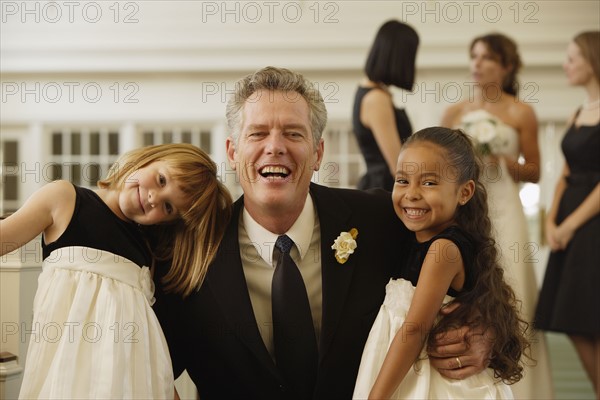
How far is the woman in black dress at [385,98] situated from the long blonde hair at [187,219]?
1.56 metres

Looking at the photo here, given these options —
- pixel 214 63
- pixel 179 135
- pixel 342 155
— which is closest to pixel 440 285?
pixel 214 63

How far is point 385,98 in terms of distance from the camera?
12.3 ft

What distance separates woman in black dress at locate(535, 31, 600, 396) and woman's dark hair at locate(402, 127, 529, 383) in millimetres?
1818

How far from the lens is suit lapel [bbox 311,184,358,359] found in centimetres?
222

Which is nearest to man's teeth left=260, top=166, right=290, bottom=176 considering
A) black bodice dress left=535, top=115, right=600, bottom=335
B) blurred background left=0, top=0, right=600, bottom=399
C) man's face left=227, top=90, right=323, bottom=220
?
man's face left=227, top=90, right=323, bottom=220

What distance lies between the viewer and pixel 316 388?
2.23 meters

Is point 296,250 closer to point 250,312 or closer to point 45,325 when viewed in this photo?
point 250,312

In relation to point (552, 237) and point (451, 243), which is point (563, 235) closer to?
point (552, 237)

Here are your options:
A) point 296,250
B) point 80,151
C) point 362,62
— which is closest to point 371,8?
point 362,62

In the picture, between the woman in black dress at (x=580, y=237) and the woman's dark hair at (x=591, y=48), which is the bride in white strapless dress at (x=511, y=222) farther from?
the woman's dark hair at (x=591, y=48)

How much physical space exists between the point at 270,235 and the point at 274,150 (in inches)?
10.2

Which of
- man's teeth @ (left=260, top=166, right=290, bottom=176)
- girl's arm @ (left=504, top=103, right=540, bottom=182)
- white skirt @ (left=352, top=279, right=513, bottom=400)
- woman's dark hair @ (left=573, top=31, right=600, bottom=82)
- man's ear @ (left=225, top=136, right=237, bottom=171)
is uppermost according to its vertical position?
woman's dark hair @ (left=573, top=31, right=600, bottom=82)

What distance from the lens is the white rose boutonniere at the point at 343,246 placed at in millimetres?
2287

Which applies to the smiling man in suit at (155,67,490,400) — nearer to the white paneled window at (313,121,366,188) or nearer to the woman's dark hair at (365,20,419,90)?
the woman's dark hair at (365,20,419,90)
